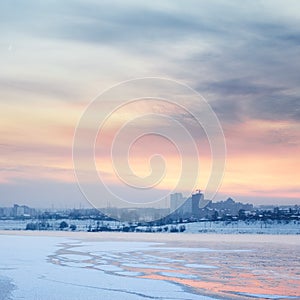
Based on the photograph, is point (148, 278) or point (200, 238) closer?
point (148, 278)

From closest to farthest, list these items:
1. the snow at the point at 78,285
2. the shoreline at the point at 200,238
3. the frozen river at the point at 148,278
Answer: the snow at the point at 78,285
the frozen river at the point at 148,278
the shoreline at the point at 200,238

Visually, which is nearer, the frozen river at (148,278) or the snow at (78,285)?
the snow at (78,285)

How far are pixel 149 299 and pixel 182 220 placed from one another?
103m

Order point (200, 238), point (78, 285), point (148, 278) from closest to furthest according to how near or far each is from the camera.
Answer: point (78, 285)
point (148, 278)
point (200, 238)

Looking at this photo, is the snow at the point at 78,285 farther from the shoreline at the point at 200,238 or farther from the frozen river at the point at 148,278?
the shoreline at the point at 200,238

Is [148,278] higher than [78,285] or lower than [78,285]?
higher

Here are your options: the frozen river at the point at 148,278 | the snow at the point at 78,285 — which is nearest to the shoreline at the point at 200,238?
the frozen river at the point at 148,278

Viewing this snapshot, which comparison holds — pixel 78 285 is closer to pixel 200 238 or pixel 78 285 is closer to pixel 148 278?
pixel 148 278

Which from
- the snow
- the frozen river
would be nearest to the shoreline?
the frozen river

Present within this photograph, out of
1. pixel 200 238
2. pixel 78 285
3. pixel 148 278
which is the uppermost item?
pixel 200 238

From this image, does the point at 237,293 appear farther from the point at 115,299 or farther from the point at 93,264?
the point at 93,264

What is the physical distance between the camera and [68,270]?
21578mm

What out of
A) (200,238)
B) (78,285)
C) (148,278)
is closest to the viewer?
→ (78,285)

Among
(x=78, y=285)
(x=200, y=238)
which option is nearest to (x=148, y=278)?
(x=78, y=285)
